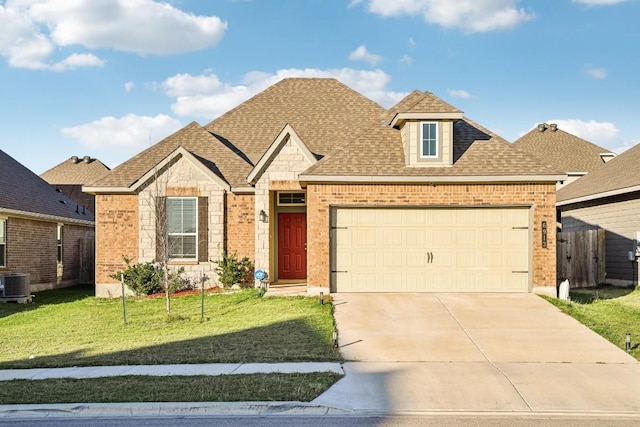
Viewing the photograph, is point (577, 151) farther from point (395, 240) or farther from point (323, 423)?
point (323, 423)

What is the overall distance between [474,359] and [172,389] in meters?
5.16

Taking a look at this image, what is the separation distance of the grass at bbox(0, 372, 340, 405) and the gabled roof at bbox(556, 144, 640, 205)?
14.6 m

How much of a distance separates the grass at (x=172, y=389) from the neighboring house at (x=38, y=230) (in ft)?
42.3

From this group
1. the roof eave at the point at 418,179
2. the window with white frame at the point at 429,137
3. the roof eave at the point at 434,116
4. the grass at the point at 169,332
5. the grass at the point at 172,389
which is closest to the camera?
the grass at the point at 172,389

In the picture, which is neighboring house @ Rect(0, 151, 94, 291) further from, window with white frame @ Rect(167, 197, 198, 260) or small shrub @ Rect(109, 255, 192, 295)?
window with white frame @ Rect(167, 197, 198, 260)

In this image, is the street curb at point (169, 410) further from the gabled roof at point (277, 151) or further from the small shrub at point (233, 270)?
the gabled roof at point (277, 151)

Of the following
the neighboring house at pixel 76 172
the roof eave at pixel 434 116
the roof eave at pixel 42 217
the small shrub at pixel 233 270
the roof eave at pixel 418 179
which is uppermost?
the neighboring house at pixel 76 172

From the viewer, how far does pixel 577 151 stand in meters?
35.0

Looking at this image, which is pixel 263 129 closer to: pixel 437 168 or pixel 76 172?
pixel 437 168

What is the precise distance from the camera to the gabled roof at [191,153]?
20.0 metres

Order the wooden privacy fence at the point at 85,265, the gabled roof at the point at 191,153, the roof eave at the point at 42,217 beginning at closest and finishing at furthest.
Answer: the gabled roof at the point at 191,153
the roof eave at the point at 42,217
the wooden privacy fence at the point at 85,265

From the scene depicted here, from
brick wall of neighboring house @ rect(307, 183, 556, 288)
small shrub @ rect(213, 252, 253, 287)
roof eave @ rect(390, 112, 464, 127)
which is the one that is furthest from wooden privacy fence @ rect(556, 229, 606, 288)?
small shrub @ rect(213, 252, 253, 287)

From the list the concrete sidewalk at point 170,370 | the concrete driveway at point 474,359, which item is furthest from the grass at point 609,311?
the concrete sidewalk at point 170,370

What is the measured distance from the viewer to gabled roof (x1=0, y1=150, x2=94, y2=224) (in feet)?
70.4
